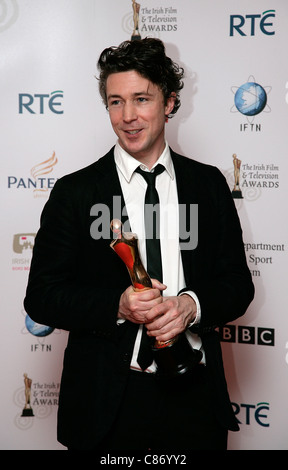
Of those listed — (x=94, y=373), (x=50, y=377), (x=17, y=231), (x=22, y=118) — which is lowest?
(x=50, y=377)

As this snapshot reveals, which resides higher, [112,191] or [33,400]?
[112,191]

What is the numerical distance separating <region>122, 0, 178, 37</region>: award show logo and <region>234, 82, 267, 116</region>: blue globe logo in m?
0.47

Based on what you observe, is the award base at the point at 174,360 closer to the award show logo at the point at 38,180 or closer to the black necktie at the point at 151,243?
the black necktie at the point at 151,243

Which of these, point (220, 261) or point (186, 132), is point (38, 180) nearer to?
point (186, 132)

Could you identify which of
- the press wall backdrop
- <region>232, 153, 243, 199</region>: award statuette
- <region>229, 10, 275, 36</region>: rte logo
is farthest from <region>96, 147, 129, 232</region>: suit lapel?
<region>229, 10, 275, 36</region>: rte logo

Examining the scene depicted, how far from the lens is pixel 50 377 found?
2.78 m

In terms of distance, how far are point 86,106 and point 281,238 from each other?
1.23 metres

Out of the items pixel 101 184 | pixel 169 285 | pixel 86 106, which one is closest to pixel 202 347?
pixel 169 285

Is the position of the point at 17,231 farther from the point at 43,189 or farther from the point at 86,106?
the point at 86,106

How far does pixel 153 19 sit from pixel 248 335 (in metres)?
1.73

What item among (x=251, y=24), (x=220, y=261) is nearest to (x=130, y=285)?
(x=220, y=261)

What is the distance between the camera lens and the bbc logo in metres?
2.71

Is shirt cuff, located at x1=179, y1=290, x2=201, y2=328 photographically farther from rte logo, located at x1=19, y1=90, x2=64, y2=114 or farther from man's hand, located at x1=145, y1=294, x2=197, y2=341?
rte logo, located at x1=19, y1=90, x2=64, y2=114

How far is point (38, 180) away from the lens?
2.71 meters
